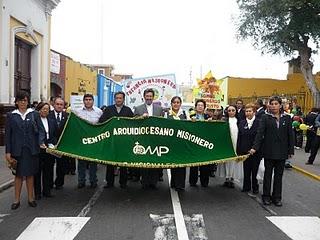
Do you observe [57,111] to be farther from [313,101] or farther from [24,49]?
[313,101]

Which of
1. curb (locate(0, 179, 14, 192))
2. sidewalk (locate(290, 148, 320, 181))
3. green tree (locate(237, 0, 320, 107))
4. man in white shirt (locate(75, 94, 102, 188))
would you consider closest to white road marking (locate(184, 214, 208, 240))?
man in white shirt (locate(75, 94, 102, 188))

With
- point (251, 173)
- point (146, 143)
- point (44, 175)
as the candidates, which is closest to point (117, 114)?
point (146, 143)

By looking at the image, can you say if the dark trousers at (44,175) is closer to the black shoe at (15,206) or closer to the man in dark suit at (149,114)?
the black shoe at (15,206)

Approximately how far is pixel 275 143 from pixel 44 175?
408 centimetres

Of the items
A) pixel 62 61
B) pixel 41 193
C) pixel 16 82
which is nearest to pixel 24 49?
pixel 16 82

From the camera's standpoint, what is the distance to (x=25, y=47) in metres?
18.5

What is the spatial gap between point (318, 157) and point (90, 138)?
31.1 feet

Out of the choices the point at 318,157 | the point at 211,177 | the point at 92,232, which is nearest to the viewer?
the point at 92,232

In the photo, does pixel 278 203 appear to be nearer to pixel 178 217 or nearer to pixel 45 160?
pixel 178 217

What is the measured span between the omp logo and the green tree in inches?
587

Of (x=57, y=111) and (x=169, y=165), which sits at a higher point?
(x=57, y=111)

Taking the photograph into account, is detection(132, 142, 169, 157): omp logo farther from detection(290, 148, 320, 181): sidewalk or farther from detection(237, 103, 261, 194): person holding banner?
detection(290, 148, 320, 181): sidewalk

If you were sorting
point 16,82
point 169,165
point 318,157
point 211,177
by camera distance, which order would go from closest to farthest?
point 169,165, point 211,177, point 318,157, point 16,82

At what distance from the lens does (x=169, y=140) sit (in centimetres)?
817
